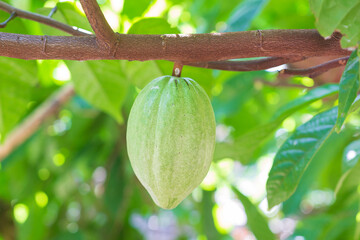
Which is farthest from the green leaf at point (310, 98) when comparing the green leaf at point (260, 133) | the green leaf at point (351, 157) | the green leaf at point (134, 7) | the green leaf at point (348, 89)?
the green leaf at point (134, 7)

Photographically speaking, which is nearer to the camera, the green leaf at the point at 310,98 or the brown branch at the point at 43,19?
the brown branch at the point at 43,19

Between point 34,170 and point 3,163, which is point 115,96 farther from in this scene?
point 34,170

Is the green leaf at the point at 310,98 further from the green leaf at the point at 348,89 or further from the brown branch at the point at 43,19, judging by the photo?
the brown branch at the point at 43,19

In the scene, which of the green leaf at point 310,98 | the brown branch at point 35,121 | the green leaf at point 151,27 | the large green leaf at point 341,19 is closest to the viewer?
the large green leaf at point 341,19

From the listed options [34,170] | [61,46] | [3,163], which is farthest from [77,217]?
[61,46]

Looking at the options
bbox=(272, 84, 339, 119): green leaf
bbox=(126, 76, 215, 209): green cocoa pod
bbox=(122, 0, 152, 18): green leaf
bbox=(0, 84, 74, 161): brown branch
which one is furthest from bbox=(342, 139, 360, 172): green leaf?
bbox=(0, 84, 74, 161): brown branch

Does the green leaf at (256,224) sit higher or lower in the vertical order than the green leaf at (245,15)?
lower

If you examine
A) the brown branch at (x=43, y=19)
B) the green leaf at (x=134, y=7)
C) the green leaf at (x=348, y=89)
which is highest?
the brown branch at (x=43, y=19)
